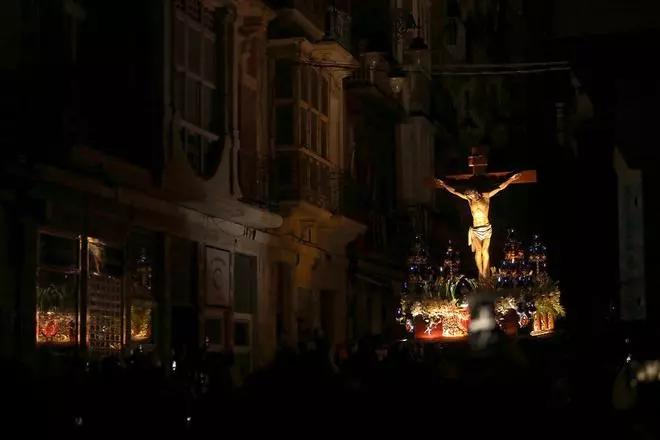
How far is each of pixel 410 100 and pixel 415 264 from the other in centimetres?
1299

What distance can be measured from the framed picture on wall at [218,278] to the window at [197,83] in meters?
1.49

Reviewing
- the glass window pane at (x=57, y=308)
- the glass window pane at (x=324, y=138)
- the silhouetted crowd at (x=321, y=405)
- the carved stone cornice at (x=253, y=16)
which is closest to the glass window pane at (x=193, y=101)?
the carved stone cornice at (x=253, y=16)

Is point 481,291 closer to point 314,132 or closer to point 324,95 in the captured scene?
point 314,132

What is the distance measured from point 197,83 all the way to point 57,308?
5785 mm

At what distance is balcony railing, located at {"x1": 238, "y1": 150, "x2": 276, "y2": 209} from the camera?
2442cm

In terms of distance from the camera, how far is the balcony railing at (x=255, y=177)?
2442cm

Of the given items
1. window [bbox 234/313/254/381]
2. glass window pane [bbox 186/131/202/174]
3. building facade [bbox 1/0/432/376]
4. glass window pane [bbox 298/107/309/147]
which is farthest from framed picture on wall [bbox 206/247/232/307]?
glass window pane [bbox 298/107/309/147]

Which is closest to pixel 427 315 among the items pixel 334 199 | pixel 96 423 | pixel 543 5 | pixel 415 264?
pixel 415 264

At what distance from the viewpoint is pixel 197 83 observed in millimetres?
23031

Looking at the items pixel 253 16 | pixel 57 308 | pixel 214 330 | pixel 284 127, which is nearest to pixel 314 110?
pixel 284 127

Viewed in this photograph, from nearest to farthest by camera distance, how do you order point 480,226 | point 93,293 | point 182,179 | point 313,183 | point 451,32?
point 93,293, point 182,179, point 480,226, point 313,183, point 451,32

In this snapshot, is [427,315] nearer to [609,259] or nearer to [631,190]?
[631,190]

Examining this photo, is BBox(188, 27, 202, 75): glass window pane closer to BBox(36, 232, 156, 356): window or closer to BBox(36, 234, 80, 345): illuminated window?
BBox(36, 232, 156, 356): window

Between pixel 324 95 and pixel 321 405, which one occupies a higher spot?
pixel 324 95
